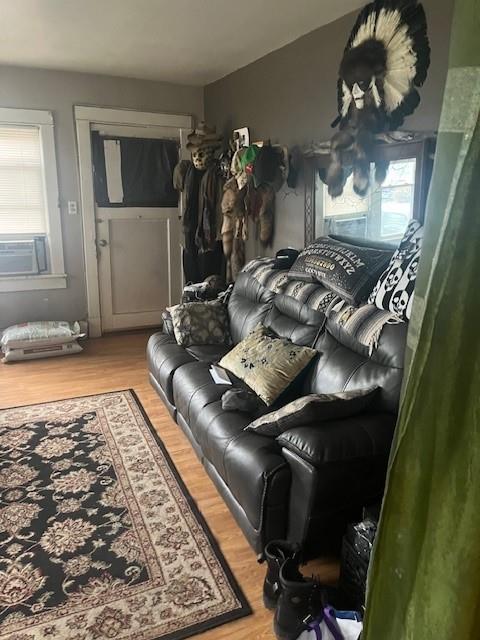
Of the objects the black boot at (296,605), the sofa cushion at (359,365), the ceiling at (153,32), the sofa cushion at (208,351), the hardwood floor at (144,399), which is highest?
the ceiling at (153,32)

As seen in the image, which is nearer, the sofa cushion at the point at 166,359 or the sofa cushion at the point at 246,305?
the sofa cushion at the point at 166,359

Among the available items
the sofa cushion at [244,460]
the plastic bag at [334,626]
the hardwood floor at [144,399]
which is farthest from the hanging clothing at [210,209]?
the plastic bag at [334,626]

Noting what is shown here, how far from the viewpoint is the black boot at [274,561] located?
1.64 m

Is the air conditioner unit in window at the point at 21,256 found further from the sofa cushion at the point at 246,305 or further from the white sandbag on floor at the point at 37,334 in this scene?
the sofa cushion at the point at 246,305

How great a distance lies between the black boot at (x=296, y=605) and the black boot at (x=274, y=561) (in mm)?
78

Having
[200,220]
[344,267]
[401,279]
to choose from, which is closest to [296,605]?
[401,279]

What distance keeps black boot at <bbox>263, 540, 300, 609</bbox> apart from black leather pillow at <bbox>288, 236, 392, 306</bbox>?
1.10m

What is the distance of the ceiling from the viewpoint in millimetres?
2873

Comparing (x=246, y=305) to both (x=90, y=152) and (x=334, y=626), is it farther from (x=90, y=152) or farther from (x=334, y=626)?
(x=90, y=152)

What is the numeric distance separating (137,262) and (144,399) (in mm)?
1964

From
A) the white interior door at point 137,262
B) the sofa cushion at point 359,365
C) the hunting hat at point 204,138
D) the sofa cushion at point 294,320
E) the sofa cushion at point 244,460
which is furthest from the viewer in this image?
the white interior door at point 137,262

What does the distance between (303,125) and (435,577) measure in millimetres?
3390

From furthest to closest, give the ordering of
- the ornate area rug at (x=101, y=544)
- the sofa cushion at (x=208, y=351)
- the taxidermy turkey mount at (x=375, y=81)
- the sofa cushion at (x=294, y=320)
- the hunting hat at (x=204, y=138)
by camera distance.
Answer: the hunting hat at (x=204, y=138) → the sofa cushion at (x=208, y=351) → the sofa cushion at (x=294, y=320) → the taxidermy turkey mount at (x=375, y=81) → the ornate area rug at (x=101, y=544)

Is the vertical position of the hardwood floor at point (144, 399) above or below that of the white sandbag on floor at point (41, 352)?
below
